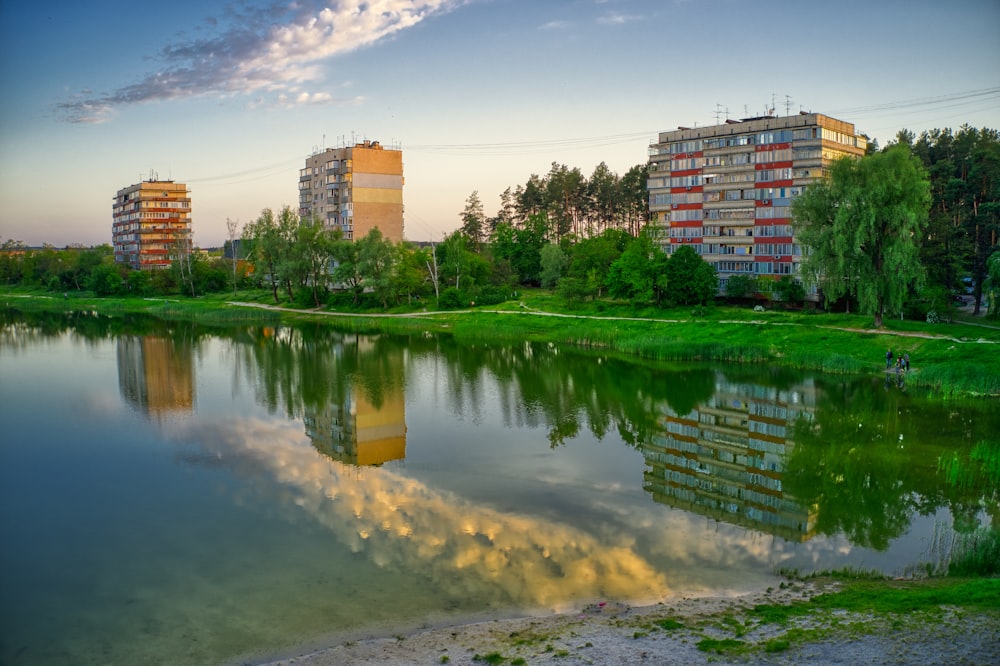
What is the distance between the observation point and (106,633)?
15.7 m

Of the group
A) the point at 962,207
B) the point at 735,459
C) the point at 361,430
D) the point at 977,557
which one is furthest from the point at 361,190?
the point at 977,557

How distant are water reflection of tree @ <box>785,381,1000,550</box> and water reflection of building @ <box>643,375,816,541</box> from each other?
75cm

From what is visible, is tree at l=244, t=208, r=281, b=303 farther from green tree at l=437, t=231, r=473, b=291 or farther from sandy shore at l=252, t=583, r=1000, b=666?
sandy shore at l=252, t=583, r=1000, b=666

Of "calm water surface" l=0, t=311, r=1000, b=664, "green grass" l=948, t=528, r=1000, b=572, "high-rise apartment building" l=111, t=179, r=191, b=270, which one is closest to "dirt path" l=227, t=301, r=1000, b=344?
"calm water surface" l=0, t=311, r=1000, b=664

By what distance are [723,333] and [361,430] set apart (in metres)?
30.4

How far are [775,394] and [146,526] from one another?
30.0 metres

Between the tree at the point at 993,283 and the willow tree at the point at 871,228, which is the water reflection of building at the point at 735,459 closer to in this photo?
the willow tree at the point at 871,228

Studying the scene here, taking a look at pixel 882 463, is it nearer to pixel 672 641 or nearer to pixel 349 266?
pixel 672 641

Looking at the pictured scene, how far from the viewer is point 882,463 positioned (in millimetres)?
27016

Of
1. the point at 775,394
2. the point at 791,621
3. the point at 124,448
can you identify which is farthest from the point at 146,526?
the point at 775,394

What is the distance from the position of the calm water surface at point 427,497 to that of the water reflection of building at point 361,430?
7.5 inches

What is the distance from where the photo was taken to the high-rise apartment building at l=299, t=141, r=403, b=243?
356ft

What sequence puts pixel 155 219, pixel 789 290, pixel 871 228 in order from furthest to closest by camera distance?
1. pixel 155 219
2. pixel 789 290
3. pixel 871 228

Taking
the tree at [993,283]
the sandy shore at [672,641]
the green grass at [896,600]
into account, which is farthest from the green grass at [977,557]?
the tree at [993,283]
